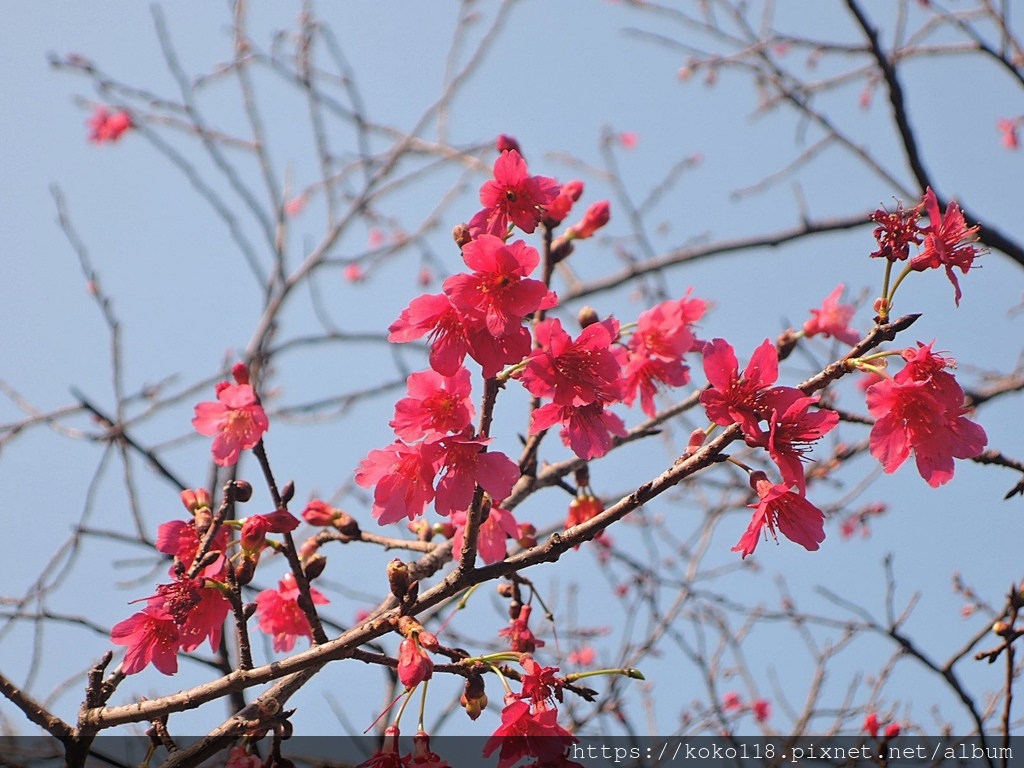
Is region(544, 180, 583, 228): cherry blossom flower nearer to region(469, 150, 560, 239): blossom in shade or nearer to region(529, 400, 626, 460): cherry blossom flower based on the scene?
region(469, 150, 560, 239): blossom in shade

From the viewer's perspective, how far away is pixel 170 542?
1.64m

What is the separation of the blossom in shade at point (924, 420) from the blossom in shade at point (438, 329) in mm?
799

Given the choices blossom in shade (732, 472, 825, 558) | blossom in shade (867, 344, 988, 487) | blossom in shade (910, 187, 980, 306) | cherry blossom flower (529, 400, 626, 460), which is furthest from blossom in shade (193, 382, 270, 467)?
blossom in shade (910, 187, 980, 306)

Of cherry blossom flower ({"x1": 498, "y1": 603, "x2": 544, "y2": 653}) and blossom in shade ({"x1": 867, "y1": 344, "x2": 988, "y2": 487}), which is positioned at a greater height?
blossom in shade ({"x1": 867, "y1": 344, "x2": 988, "y2": 487})

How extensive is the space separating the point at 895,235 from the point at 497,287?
31.0 inches

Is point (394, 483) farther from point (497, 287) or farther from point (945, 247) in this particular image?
point (945, 247)

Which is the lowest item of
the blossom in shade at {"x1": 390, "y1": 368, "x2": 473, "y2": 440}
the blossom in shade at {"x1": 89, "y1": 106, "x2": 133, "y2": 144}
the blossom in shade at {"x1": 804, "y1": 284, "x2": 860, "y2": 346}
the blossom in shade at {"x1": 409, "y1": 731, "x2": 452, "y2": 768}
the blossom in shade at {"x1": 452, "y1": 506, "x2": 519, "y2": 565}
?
the blossom in shade at {"x1": 409, "y1": 731, "x2": 452, "y2": 768}

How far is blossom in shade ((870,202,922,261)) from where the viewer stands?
1522 millimetres

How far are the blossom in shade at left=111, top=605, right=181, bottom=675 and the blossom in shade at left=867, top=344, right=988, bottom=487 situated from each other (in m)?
1.47

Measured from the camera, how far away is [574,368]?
5.01 ft

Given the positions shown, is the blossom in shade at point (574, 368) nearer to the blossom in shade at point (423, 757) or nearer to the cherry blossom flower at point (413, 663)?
the cherry blossom flower at point (413, 663)

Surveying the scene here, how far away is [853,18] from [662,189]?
89.3 inches

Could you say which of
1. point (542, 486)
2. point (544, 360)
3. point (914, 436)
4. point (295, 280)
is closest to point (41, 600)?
point (295, 280)

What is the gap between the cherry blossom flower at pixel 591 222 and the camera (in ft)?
7.27
